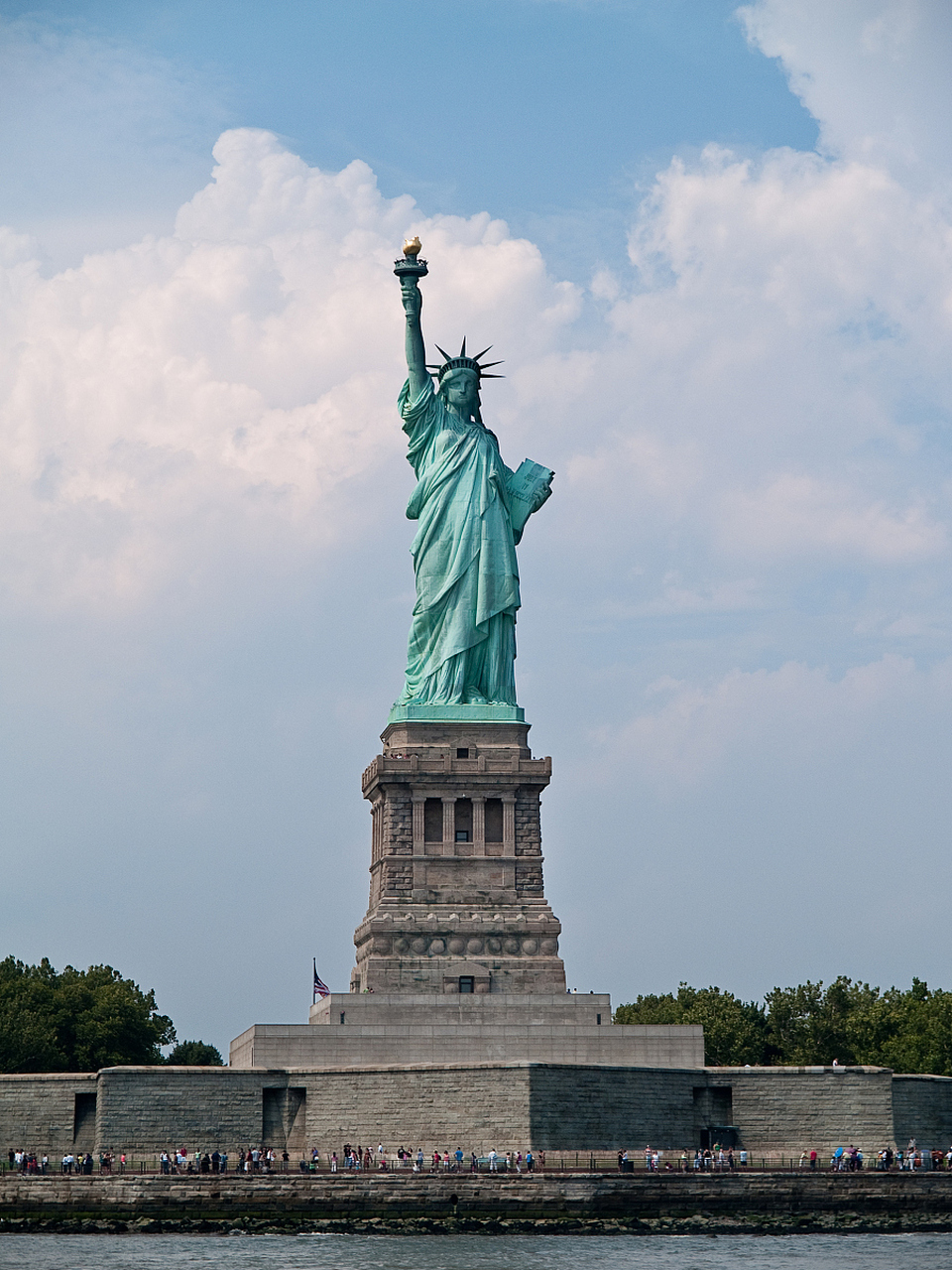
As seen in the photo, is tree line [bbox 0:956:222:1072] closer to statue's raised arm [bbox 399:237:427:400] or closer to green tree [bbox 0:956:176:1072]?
green tree [bbox 0:956:176:1072]

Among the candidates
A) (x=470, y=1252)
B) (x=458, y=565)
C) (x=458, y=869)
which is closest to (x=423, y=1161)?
(x=470, y=1252)

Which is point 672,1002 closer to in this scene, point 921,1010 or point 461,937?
point 921,1010

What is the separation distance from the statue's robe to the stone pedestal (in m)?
1.63

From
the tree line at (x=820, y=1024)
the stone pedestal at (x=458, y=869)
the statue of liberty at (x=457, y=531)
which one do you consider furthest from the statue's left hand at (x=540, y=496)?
the tree line at (x=820, y=1024)

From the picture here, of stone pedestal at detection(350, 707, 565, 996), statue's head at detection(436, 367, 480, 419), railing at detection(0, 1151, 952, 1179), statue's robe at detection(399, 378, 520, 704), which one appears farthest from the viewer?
statue's head at detection(436, 367, 480, 419)

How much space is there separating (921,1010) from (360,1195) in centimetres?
2399

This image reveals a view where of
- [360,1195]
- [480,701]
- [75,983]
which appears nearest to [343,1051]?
[360,1195]

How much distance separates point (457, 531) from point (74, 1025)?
20.0m

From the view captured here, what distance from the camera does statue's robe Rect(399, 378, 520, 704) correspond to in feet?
175

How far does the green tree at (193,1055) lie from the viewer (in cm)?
7956

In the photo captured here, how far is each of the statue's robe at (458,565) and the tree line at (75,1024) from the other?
15.2m

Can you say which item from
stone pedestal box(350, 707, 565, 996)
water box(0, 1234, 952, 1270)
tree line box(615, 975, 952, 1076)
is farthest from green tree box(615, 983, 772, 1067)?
water box(0, 1234, 952, 1270)

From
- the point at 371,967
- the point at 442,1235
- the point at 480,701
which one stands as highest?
the point at 480,701

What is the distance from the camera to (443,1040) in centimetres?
4691
